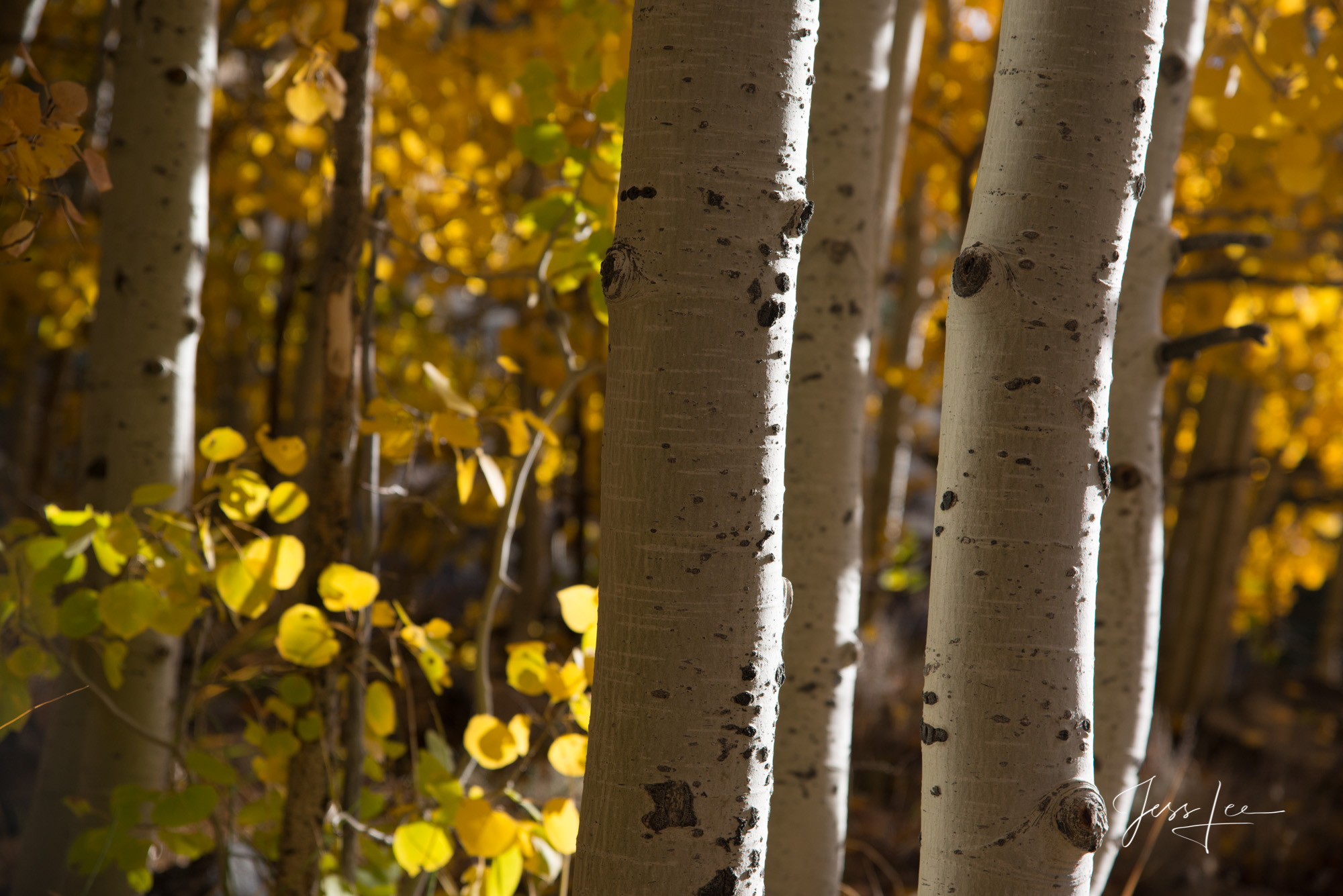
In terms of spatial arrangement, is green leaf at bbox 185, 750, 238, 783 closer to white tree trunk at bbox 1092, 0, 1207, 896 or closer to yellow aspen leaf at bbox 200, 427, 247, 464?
yellow aspen leaf at bbox 200, 427, 247, 464

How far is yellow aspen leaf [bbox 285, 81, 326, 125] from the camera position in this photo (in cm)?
136

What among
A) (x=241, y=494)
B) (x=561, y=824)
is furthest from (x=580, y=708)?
(x=241, y=494)

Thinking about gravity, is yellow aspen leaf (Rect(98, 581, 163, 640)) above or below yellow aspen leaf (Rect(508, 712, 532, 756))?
above

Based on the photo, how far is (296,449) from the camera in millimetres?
1288

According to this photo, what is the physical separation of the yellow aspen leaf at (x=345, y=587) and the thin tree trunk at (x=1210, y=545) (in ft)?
15.3

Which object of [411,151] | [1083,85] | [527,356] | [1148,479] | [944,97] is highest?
[944,97]

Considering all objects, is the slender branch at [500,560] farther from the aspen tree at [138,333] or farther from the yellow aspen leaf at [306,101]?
the aspen tree at [138,333]

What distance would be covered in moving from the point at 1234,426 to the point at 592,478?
3.62 metres

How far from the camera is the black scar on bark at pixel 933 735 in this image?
3.18 feet

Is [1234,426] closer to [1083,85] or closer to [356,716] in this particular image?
[1083,85]

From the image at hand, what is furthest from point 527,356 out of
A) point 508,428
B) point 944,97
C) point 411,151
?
point 944,97

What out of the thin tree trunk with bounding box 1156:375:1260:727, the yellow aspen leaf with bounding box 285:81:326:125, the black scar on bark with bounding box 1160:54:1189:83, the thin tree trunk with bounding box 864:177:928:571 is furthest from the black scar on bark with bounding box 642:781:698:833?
the thin tree trunk with bounding box 1156:375:1260:727

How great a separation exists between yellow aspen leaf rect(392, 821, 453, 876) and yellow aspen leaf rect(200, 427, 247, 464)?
1.96ft
